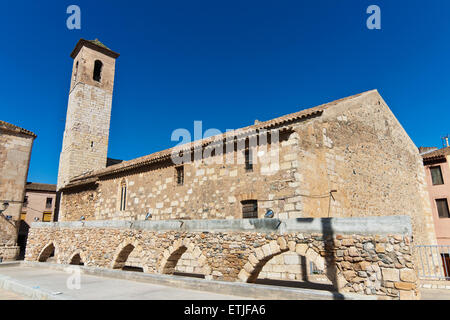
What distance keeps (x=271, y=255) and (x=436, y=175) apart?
681 inches

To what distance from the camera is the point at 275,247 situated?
707 cm

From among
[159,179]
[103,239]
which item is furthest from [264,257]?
[159,179]

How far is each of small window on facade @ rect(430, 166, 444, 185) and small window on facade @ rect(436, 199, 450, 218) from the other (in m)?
1.16

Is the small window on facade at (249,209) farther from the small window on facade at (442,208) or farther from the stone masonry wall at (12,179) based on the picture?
the stone masonry wall at (12,179)

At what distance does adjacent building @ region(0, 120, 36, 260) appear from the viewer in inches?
701

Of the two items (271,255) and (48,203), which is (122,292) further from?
(48,203)

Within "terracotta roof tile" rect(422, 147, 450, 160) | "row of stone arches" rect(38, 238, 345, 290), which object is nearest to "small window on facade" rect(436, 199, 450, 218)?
"terracotta roof tile" rect(422, 147, 450, 160)

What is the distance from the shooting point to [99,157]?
88.6 ft

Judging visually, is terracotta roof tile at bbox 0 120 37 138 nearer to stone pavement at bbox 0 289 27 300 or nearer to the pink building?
stone pavement at bbox 0 289 27 300

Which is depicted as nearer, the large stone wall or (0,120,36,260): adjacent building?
the large stone wall

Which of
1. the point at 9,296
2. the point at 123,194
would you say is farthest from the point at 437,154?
the point at 9,296
